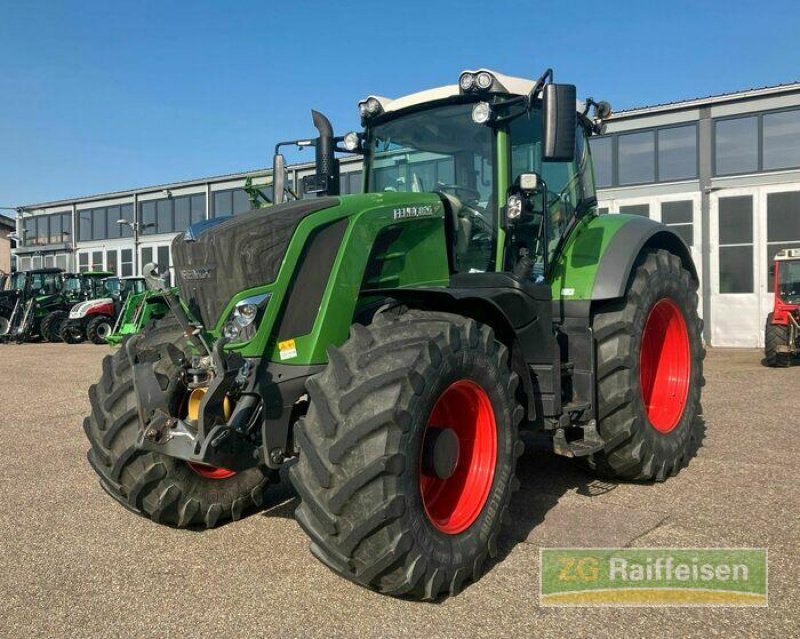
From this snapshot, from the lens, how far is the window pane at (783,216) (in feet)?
57.0

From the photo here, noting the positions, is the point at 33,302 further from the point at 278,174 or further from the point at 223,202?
the point at 278,174

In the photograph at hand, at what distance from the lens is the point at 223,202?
97.1 ft

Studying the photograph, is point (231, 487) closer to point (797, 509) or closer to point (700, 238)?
point (797, 509)

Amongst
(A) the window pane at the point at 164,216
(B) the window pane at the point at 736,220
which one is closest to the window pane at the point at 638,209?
(B) the window pane at the point at 736,220

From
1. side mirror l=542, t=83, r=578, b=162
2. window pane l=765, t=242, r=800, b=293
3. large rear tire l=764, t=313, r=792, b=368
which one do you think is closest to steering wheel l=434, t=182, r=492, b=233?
side mirror l=542, t=83, r=578, b=162

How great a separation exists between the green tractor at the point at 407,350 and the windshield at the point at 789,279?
368 inches

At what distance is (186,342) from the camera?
364cm

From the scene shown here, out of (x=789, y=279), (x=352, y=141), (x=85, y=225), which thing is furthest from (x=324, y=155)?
(x=85, y=225)

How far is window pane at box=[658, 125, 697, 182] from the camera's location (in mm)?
18484

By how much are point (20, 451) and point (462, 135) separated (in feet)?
15.7

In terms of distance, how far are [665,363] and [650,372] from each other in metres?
0.13

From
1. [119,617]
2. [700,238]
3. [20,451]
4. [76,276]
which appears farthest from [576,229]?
[76,276]

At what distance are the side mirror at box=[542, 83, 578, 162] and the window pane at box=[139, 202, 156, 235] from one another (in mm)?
31272

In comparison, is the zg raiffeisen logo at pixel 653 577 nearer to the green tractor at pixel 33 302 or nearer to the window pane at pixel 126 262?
the green tractor at pixel 33 302
